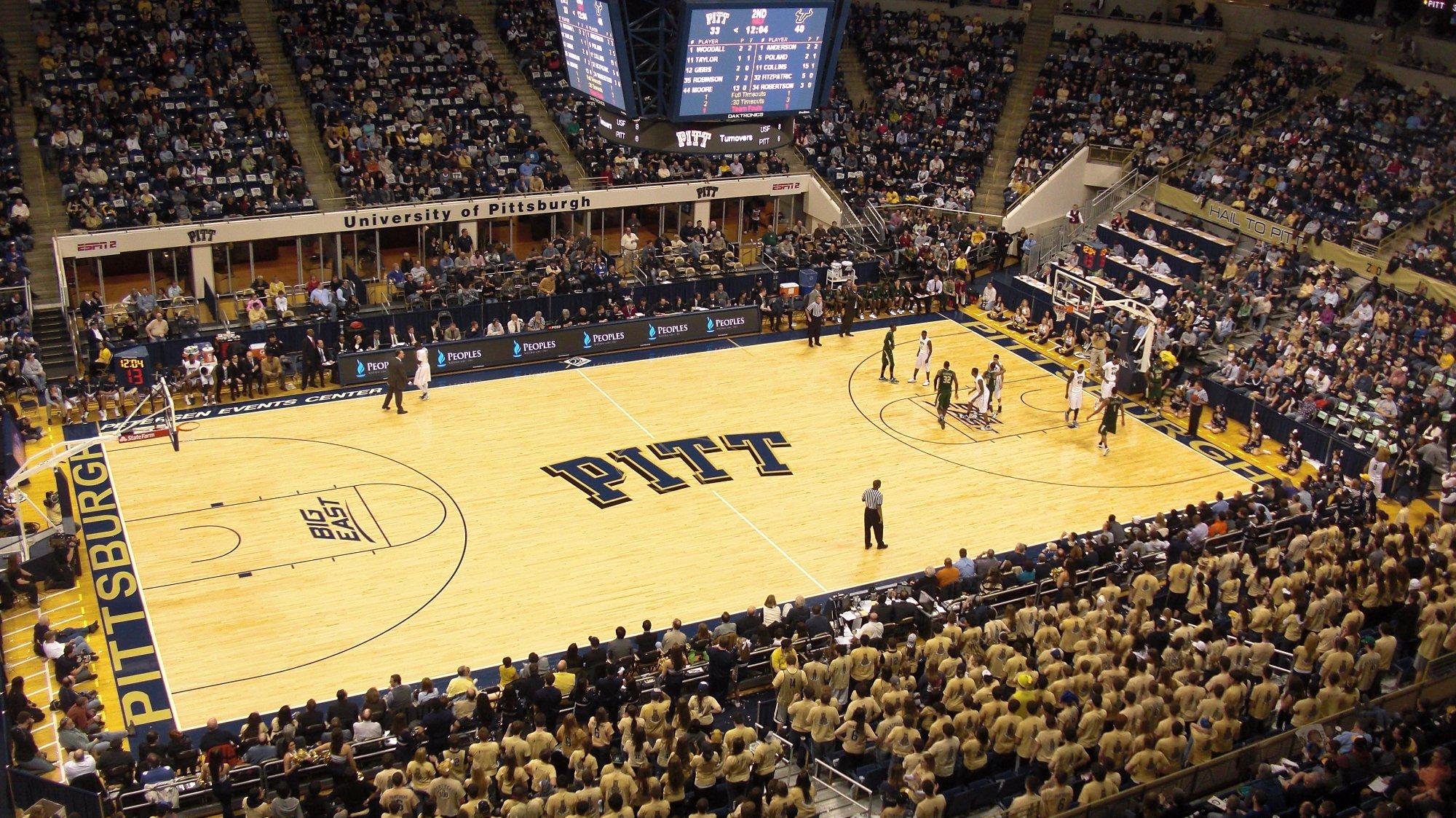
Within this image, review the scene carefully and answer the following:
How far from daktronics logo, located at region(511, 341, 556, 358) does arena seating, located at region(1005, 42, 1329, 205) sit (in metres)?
16.9

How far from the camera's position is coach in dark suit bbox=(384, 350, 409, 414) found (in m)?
32.1

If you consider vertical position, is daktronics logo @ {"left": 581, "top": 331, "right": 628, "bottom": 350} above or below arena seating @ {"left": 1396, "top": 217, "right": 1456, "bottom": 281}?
below

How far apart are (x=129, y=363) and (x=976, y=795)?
2229 cm

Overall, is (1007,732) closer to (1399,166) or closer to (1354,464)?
(1354,464)

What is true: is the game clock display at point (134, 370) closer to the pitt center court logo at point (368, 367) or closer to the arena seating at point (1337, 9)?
the pitt center court logo at point (368, 367)

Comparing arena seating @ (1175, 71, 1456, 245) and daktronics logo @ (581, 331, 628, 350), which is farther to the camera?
arena seating @ (1175, 71, 1456, 245)

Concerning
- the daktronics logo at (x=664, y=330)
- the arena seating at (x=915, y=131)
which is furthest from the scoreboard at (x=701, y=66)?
the arena seating at (x=915, y=131)

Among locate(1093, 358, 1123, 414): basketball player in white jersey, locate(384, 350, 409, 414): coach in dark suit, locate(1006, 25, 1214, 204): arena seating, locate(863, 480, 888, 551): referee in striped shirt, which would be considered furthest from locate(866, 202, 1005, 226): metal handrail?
locate(863, 480, 888, 551): referee in striped shirt

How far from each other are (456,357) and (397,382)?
10.4ft

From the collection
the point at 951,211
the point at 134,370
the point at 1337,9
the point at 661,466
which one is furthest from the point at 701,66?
the point at 1337,9

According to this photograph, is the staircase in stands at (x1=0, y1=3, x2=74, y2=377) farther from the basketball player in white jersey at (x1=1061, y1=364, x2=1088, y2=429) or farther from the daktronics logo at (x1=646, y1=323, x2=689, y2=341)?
the basketball player in white jersey at (x1=1061, y1=364, x2=1088, y2=429)

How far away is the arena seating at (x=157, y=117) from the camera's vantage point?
36.7 meters

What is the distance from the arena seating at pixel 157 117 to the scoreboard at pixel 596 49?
36.1 feet

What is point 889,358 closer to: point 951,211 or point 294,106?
point 951,211
